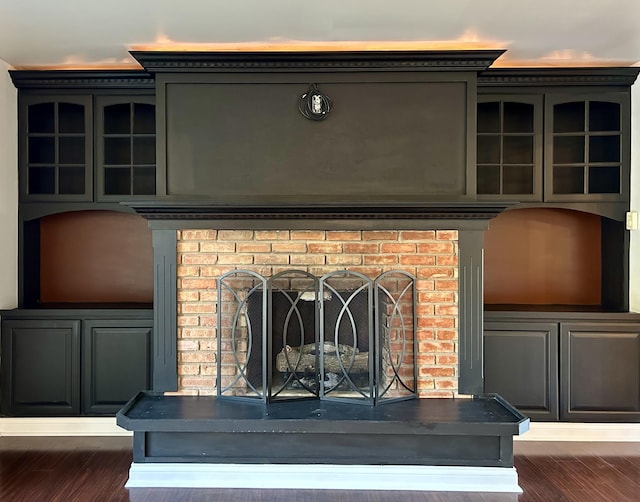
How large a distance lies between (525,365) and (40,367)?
10.9 ft

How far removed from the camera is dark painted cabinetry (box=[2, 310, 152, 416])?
3.18m

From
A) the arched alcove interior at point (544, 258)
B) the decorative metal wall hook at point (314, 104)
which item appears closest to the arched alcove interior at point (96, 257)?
the decorative metal wall hook at point (314, 104)

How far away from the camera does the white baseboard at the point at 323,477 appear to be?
8.11 ft

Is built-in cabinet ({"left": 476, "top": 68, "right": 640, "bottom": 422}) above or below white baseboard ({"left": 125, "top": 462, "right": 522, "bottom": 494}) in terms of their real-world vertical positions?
above

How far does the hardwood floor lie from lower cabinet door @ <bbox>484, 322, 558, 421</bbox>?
0.89ft

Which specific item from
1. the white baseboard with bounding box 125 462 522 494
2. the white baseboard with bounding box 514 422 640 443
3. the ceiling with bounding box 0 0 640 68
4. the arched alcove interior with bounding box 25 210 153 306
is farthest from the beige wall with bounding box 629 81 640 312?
the arched alcove interior with bounding box 25 210 153 306

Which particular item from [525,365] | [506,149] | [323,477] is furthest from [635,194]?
[323,477]

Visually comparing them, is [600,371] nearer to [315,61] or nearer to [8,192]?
[315,61]

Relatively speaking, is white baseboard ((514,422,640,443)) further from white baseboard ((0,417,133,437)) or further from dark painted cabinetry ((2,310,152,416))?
white baseboard ((0,417,133,437))

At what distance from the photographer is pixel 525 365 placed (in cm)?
318

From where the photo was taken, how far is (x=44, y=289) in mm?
3658

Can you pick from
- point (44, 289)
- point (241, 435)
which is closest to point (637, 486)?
point (241, 435)

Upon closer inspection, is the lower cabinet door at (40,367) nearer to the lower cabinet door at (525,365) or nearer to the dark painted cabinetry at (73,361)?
the dark painted cabinetry at (73,361)

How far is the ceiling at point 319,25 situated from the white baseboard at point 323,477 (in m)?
2.43
